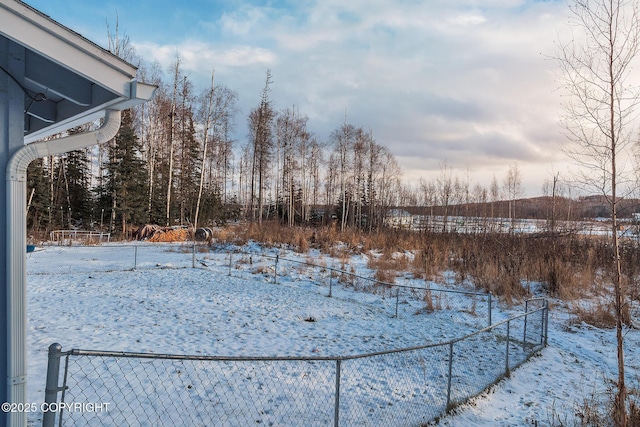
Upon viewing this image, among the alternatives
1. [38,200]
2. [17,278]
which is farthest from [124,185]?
[17,278]

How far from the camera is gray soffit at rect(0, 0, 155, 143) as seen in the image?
2566 mm

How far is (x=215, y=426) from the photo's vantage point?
3908mm

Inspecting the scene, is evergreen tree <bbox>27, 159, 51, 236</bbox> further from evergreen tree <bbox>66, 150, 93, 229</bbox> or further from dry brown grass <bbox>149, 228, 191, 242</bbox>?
dry brown grass <bbox>149, 228, 191, 242</bbox>

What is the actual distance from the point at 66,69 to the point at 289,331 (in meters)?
5.83

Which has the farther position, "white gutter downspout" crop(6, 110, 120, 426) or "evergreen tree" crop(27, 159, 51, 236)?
"evergreen tree" crop(27, 159, 51, 236)

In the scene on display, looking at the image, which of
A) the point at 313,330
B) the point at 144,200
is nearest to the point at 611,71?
the point at 313,330

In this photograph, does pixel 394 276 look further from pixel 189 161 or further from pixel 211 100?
pixel 189 161

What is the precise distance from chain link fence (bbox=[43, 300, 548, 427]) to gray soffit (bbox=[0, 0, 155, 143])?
234cm

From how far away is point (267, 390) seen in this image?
4789 millimetres

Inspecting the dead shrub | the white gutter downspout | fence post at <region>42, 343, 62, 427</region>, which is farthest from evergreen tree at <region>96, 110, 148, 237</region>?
fence post at <region>42, 343, 62, 427</region>

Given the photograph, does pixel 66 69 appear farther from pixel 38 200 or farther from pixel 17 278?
pixel 38 200

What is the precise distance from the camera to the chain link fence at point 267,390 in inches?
157

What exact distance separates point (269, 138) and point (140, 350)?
102 feet

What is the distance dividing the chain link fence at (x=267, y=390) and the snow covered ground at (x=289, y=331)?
2.0 inches
